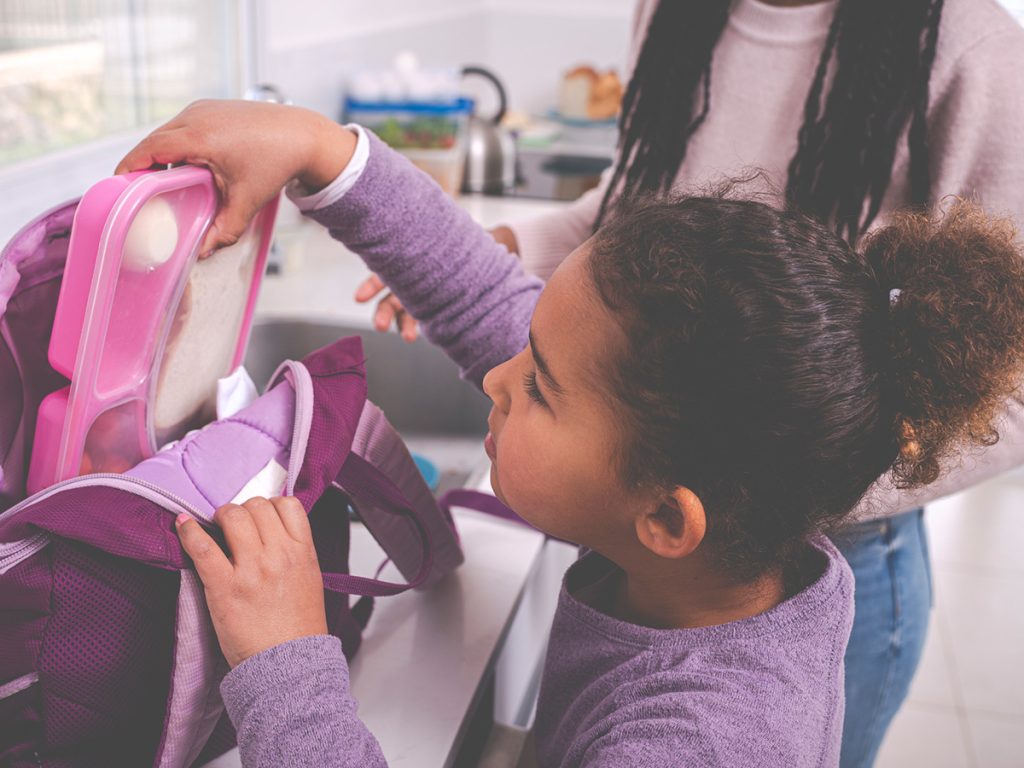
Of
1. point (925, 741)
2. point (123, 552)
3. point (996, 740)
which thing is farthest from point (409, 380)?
point (996, 740)

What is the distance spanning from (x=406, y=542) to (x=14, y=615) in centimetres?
33

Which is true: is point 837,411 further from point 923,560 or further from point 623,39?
point 623,39

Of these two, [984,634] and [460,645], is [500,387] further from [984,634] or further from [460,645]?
[984,634]

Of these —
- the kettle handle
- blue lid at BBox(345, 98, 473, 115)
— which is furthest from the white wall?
the kettle handle

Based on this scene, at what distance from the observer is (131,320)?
0.63 m

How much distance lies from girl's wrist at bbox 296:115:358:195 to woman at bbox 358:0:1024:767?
Answer: 0.20 meters

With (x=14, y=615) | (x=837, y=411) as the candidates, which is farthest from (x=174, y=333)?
(x=837, y=411)

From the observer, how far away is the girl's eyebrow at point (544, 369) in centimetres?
68

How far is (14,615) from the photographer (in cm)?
57

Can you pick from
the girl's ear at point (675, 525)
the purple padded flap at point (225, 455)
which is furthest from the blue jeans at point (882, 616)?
Result: the purple padded flap at point (225, 455)

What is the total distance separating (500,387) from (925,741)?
182 centimetres

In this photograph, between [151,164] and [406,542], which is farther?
[406,542]

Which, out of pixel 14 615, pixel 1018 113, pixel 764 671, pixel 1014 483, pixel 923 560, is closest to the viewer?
pixel 14 615

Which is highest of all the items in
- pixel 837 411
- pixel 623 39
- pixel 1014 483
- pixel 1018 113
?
pixel 1018 113
